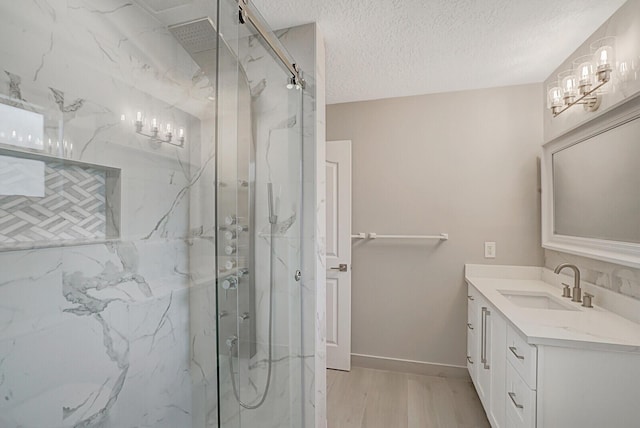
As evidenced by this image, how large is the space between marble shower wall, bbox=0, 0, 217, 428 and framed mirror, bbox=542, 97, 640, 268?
1.92 metres

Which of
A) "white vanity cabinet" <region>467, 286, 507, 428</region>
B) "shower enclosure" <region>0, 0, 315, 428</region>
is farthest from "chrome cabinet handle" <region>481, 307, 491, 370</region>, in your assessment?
"shower enclosure" <region>0, 0, 315, 428</region>

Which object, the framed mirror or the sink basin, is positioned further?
the sink basin

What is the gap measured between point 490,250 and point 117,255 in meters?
2.49

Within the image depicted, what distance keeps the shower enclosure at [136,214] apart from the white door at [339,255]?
1165 millimetres

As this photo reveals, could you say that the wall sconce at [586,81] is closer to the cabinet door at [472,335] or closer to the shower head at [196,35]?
the cabinet door at [472,335]

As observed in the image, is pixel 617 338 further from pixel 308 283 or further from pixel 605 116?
pixel 308 283

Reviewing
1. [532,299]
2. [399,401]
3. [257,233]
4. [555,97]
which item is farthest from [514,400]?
[555,97]

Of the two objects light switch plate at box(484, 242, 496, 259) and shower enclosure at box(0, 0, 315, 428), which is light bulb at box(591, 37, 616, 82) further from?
shower enclosure at box(0, 0, 315, 428)

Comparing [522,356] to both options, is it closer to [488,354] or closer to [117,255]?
[488,354]

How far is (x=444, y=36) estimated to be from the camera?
1788mm

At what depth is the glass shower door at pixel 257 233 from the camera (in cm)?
117

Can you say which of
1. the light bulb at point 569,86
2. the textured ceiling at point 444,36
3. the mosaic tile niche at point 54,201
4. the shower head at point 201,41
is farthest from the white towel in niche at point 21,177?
the light bulb at point 569,86

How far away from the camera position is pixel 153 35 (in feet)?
3.94

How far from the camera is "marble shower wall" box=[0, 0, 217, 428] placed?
847mm
